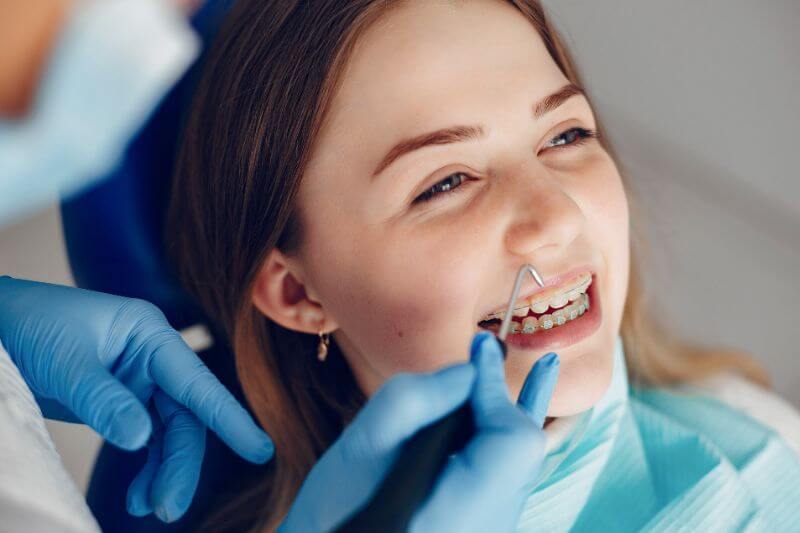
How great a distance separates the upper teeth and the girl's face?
21 millimetres

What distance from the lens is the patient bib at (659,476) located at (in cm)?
109

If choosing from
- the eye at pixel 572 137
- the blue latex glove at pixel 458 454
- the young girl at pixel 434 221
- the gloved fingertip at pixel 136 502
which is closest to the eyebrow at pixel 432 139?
the young girl at pixel 434 221

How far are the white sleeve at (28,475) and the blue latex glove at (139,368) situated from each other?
0.17 feet

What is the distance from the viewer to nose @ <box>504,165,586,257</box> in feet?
3.05

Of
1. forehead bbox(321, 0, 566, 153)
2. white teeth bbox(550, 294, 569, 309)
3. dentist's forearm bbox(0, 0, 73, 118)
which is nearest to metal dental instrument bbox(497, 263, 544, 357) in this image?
white teeth bbox(550, 294, 569, 309)

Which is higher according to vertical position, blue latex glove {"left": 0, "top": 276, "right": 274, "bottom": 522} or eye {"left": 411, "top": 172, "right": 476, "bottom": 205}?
eye {"left": 411, "top": 172, "right": 476, "bottom": 205}

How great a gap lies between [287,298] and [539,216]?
435 mm

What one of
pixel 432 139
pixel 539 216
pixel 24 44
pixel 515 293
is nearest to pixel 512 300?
pixel 515 293

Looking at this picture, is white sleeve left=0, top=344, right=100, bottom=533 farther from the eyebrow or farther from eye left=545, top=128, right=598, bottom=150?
eye left=545, top=128, right=598, bottom=150

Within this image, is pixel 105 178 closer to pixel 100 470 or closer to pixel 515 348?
pixel 100 470

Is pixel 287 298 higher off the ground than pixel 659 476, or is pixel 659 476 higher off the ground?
pixel 287 298

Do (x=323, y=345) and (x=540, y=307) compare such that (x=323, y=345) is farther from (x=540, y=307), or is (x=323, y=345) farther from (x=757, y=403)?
(x=757, y=403)

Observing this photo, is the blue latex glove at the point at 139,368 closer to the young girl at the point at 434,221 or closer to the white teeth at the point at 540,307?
the young girl at the point at 434,221

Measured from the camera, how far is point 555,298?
3.40 feet
